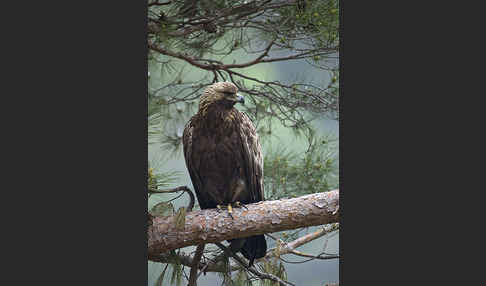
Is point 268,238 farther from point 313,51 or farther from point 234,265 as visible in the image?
point 313,51

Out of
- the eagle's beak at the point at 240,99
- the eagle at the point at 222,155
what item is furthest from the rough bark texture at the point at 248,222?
Result: the eagle's beak at the point at 240,99

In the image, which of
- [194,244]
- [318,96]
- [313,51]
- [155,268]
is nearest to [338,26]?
A: [313,51]

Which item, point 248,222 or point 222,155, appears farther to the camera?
point 222,155

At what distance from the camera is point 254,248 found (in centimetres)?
299

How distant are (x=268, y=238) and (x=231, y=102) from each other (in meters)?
0.79

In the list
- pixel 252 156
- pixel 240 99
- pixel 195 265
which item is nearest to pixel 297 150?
pixel 252 156

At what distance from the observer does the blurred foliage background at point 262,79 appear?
2.85 meters

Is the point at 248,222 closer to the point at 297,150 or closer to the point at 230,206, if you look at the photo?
the point at 230,206

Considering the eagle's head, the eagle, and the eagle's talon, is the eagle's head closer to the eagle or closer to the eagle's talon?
the eagle

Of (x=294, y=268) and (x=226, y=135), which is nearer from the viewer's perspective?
(x=294, y=268)

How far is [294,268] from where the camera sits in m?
2.86

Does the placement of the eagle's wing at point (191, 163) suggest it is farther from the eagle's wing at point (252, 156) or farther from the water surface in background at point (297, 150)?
the eagle's wing at point (252, 156)

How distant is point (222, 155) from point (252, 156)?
0.59 ft

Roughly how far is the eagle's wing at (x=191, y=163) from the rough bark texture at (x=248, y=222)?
0.77 ft
